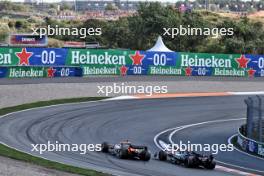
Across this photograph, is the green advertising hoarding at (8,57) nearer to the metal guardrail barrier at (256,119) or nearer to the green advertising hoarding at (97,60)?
the green advertising hoarding at (97,60)

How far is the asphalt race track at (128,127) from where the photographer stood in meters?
22.9

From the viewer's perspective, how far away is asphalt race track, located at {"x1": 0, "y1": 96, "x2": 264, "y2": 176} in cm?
2291

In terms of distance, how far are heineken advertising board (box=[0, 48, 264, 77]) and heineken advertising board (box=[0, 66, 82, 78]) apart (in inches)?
4.1

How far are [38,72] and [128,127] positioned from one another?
17525 mm

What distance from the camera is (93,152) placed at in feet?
83.0

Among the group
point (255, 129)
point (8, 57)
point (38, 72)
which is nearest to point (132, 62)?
point (38, 72)
